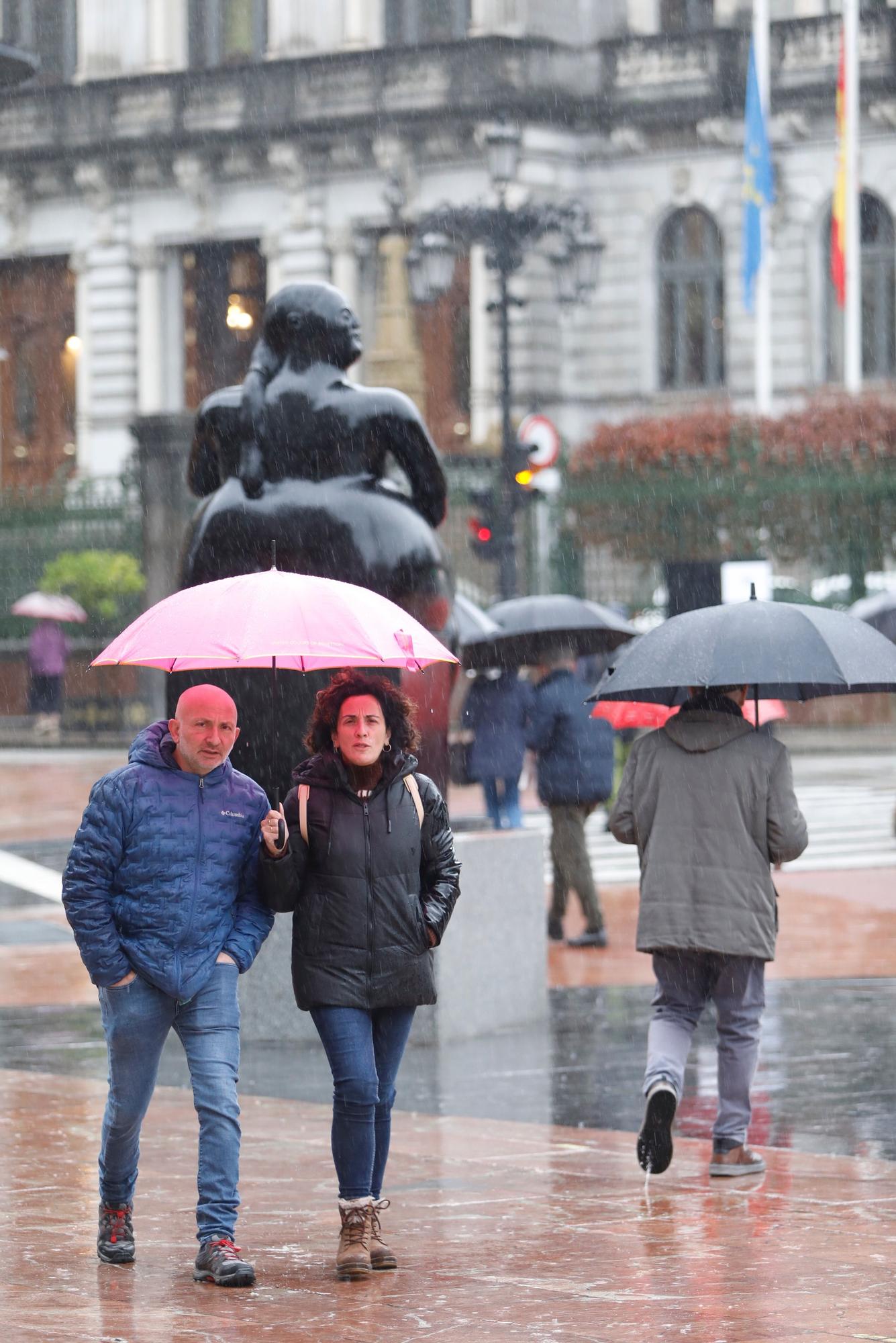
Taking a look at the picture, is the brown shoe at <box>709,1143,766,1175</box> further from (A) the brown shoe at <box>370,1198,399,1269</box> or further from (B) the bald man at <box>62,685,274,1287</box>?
(B) the bald man at <box>62,685,274,1287</box>

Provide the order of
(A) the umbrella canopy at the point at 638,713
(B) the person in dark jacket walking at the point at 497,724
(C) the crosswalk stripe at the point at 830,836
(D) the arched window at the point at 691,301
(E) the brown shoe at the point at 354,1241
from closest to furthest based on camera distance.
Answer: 1. (E) the brown shoe at the point at 354,1241
2. (A) the umbrella canopy at the point at 638,713
3. (B) the person in dark jacket walking at the point at 497,724
4. (C) the crosswalk stripe at the point at 830,836
5. (D) the arched window at the point at 691,301

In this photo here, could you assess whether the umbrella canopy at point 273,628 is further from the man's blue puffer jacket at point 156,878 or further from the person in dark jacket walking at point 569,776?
the person in dark jacket walking at point 569,776

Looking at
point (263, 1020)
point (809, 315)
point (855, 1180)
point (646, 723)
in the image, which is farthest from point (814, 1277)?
point (809, 315)

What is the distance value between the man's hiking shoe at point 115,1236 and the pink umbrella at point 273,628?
146 centimetres

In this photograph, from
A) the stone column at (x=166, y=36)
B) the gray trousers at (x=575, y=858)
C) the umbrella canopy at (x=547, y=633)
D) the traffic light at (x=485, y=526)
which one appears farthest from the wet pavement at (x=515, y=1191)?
the stone column at (x=166, y=36)

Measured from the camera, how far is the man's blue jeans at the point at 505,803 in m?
17.6

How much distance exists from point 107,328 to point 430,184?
6971mm

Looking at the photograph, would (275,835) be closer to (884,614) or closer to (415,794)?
(415,794)

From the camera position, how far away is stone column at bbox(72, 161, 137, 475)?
4778 cm

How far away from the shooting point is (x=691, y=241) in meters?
44.5

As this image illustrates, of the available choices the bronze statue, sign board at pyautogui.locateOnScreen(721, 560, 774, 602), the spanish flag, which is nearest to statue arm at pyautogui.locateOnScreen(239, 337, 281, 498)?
the bronze statue

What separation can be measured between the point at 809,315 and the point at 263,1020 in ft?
109

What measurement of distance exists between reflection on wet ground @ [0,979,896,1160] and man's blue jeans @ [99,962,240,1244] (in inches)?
101

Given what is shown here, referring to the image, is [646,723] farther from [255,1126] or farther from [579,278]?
[579,278]
